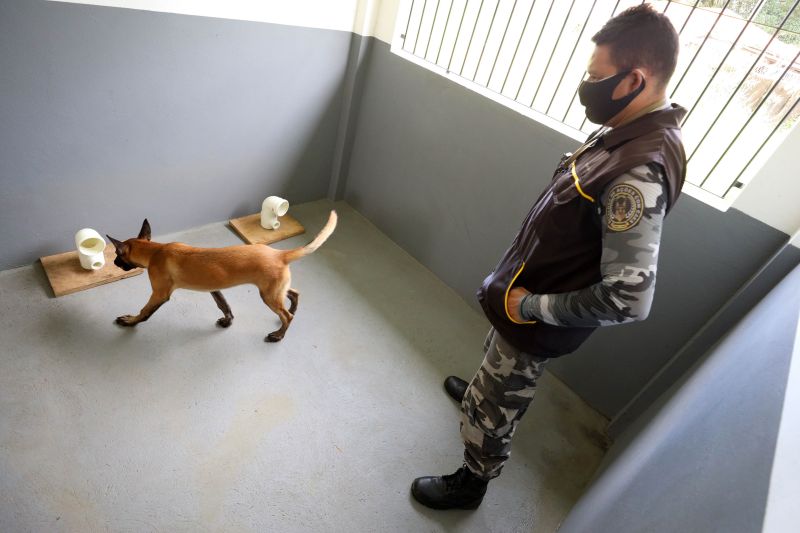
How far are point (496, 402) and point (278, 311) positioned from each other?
1.15 m

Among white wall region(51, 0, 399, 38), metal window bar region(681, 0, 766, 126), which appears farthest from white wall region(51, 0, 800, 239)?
metal window bar region(681, 0, 766, 126)

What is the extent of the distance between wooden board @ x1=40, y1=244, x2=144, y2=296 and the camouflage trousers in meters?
1.99

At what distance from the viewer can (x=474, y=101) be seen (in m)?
2.38

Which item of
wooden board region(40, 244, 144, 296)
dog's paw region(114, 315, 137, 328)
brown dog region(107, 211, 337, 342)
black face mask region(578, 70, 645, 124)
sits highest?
black face mask region(578, 70, 645, 124)

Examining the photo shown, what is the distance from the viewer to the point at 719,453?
679mm

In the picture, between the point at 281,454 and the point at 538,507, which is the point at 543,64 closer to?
the point at 538,507

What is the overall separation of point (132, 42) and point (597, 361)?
2835 millimetres

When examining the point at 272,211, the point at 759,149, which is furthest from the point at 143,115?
the point at 759,149

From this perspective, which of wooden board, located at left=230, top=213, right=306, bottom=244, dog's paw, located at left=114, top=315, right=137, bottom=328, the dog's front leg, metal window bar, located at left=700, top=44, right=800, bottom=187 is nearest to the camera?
metal window bar, located at left=700, top=44, right=800, bottom=187

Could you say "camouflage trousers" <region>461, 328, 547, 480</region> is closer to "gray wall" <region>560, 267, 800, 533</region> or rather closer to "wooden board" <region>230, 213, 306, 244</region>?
"gray wall" <region>560, 267, 800, 533</region>

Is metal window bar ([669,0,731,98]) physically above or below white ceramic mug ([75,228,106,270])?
above

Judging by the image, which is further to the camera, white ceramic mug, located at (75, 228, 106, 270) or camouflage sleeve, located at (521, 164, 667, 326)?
white ceramic mug, located at (75, 228, 106, 270)

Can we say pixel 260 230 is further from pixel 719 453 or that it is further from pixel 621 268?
pixel 719 453

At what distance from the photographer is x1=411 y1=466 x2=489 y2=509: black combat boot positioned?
1625 mm
